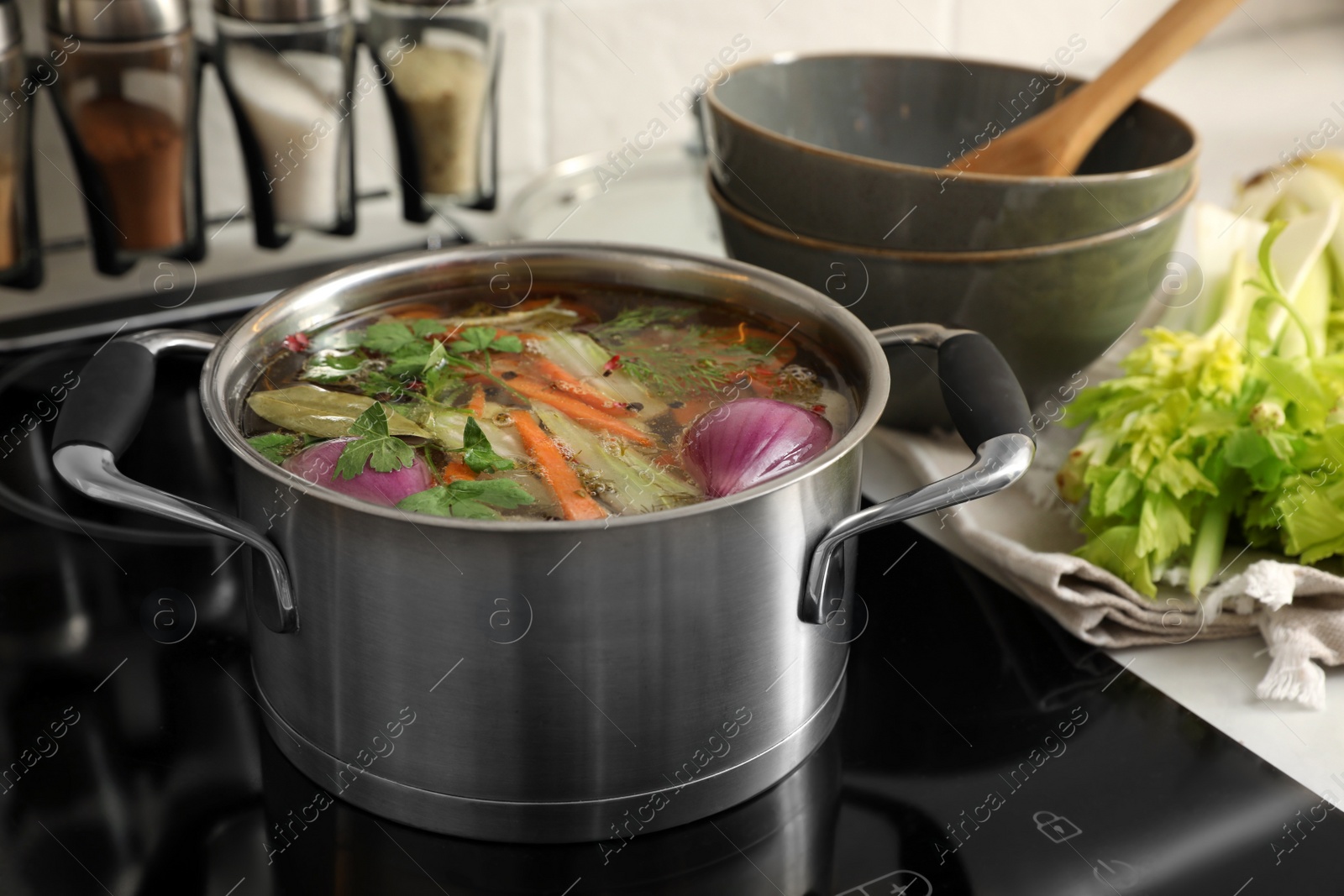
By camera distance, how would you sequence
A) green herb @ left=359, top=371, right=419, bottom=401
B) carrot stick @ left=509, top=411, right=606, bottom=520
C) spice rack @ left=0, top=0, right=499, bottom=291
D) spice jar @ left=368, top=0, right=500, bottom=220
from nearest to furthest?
carrot stick @ left=509, top=411, right=606, bottom=520
green herb @ left=359, top=371, right=419, bottom=401
spice rack @ left=0, top=0, right=499, bottom=291
spice jar @ left=368, top=0, right=500, bottom=220

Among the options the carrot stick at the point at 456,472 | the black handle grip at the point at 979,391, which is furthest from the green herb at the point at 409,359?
the black handle grip at the point at 979,391

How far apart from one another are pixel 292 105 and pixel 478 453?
53 centimetres

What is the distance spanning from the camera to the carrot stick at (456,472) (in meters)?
0.68

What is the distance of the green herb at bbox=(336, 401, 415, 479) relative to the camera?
25.6 inches

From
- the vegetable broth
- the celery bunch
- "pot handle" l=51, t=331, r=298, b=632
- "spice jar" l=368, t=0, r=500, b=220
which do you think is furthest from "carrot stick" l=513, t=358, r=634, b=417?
"spice jar" l=368, t=0, r=500, b=220

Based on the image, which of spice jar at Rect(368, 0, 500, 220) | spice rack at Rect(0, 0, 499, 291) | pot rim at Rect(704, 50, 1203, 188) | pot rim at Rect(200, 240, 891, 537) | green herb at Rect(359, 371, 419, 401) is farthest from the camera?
spice jar at Rect(368, 0, 500, 220)

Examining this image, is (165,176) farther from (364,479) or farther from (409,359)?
(364,479)

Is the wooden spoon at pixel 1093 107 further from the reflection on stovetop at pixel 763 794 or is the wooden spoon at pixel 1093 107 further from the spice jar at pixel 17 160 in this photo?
the spice jar at pixel 17 160

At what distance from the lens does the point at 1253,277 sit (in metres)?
1.09

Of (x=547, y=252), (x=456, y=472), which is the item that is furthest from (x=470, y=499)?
(x=547, y=252)

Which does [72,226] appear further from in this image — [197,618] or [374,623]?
[374,623]

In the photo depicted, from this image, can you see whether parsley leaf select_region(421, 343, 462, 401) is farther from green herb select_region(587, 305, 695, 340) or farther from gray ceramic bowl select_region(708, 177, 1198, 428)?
gray ceramic bowl select_region(708, 177, 1198, 428)

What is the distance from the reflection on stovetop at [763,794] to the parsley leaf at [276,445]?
0.19 meters

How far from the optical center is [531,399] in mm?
771
